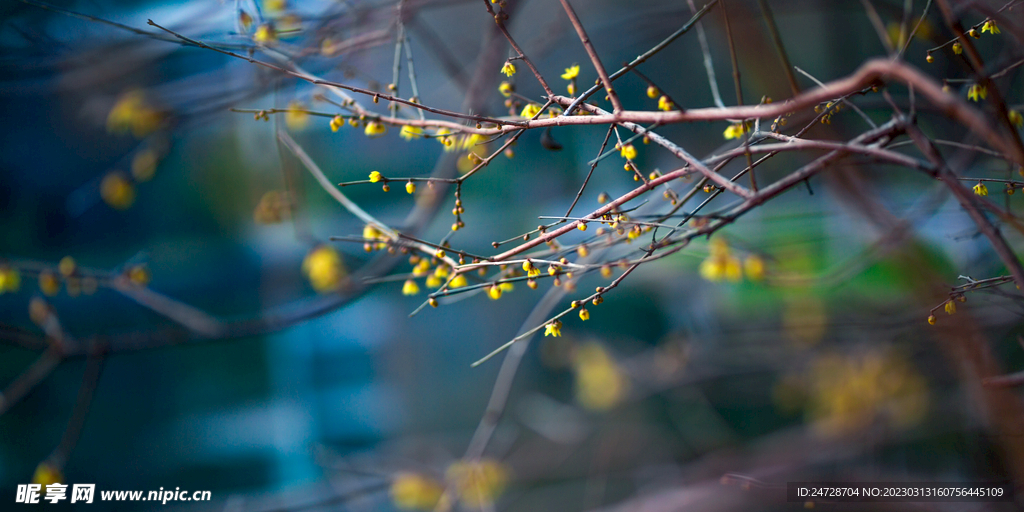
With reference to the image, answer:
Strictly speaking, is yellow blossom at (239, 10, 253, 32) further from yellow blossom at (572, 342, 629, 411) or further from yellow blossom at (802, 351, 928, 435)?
yellow blossom at (802, 351, 928, 435)

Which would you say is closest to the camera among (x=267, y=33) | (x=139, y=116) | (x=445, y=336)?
(x=267, y=33)

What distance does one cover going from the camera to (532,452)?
2078 millimetres

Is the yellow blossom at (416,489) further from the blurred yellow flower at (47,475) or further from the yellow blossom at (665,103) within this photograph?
the yellow blossom at (665,103)

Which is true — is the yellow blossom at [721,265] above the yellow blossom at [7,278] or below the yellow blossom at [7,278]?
below

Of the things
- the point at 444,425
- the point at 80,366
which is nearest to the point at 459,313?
the point at 444,425

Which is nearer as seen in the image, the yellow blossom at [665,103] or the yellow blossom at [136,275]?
the yellow blossom at [665,103]

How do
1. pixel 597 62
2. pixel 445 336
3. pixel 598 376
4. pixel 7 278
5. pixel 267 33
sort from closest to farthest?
pixel 597 62 < pixel 267 33 < pixel 7 278 < pixel 598 376 < pixel 445 336

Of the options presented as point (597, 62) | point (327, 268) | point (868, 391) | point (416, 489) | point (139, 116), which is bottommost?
point (416, 489)

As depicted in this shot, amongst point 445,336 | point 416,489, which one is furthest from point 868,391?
point 445,336

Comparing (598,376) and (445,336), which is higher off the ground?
(445,336)

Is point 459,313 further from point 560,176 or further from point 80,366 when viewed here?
point 80,366

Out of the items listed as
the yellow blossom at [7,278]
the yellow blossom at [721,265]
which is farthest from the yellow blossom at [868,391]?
the yellow blossom at [7,278]

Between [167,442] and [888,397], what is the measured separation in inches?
106

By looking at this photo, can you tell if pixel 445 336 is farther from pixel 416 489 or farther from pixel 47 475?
pixel 47 475
